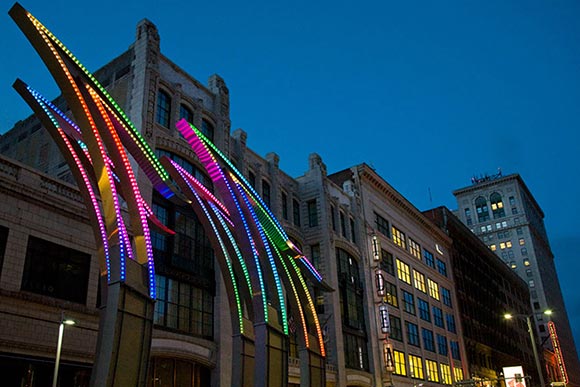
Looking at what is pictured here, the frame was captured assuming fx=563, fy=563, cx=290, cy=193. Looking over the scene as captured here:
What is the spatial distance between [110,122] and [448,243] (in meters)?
71.7

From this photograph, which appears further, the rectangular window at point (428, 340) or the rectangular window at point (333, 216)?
the rectangular window at point (428, 340)

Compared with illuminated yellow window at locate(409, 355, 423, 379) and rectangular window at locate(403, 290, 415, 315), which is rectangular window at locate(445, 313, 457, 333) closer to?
rectangular window at locate(403, 290, 415, 315)

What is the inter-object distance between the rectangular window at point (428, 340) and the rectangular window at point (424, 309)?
147 centimetres

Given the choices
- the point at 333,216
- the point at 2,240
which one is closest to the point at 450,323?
the point at 333,216

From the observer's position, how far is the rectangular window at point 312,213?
167ft

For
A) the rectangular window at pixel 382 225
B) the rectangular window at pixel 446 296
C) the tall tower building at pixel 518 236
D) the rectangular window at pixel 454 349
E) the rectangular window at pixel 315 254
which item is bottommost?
the rectangular window at pixel 454 349

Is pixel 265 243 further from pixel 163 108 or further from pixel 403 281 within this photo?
pixel 403 281

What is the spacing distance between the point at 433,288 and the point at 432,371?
11453 millimetres

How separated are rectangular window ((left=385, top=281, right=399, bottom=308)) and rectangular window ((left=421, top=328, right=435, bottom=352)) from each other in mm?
7110

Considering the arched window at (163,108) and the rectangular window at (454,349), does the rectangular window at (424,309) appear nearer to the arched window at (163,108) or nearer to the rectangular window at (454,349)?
the rectangular window at (454,349)

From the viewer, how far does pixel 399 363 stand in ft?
182

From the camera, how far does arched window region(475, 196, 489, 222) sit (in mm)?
162125

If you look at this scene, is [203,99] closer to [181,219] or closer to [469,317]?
[181,219]

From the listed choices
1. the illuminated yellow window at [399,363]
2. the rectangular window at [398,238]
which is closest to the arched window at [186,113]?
the illuminated yellow window at [399,363]
